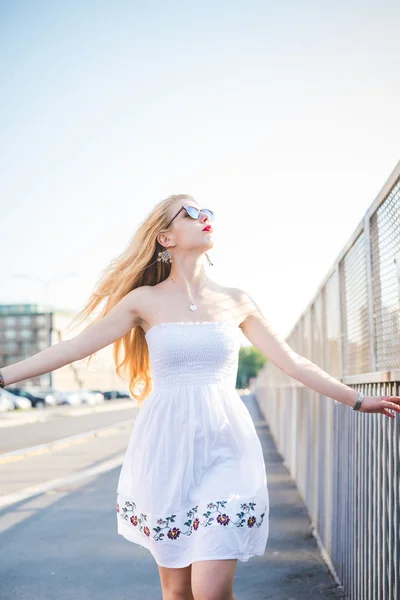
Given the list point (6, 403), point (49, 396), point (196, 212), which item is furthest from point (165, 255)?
point (49, 396)

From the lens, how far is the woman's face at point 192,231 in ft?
13.0

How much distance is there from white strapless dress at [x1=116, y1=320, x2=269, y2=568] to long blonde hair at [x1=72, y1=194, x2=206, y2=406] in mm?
449

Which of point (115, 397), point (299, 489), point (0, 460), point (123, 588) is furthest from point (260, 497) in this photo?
point (115, 397)

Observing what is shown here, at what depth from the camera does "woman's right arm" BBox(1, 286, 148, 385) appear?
12.5 feet

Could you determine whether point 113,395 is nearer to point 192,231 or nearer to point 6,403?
point 6,403

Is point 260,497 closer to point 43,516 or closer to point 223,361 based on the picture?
point 223,361

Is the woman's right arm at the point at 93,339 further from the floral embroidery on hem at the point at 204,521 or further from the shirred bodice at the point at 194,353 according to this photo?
the floral embroidery on hem at the point at 204,521

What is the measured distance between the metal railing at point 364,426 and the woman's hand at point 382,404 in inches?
2.5

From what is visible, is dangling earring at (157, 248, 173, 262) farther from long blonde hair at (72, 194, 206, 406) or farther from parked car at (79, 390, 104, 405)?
parked car at (79, 390, 104, 405)

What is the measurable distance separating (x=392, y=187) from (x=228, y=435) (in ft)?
4.40

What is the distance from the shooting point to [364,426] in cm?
455

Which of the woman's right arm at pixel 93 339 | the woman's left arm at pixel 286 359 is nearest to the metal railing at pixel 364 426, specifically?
the woman's left arm at pixel 286 359

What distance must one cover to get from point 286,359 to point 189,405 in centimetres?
52

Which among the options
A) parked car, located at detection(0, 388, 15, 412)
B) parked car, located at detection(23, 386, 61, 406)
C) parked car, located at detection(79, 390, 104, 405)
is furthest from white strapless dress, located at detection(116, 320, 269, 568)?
parked car, located at detection(79, 390, 104, 405)
